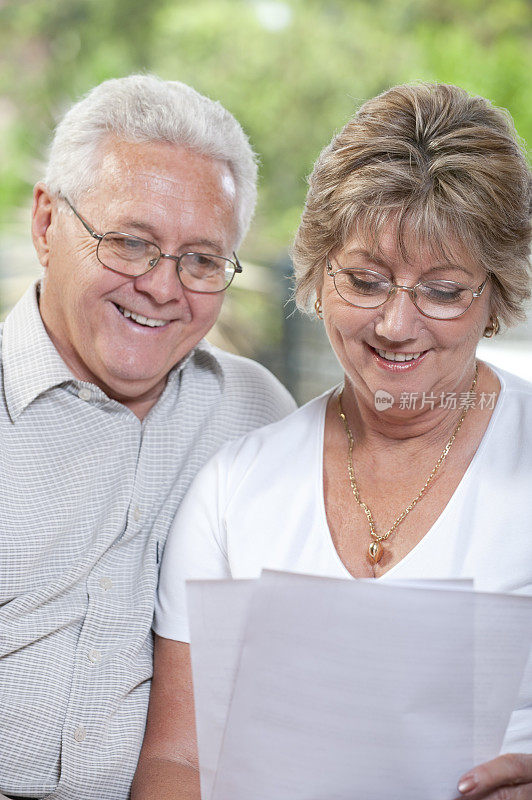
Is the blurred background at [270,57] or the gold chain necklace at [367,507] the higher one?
the blurred background at [270,57]

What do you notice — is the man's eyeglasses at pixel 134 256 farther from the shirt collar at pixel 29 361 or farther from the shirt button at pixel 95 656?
the shirt button at pixel 95 656

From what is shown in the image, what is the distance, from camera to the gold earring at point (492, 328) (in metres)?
1.32

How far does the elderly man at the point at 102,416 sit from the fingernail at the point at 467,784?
0.57m

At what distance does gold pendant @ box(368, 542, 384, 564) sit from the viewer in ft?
4.14

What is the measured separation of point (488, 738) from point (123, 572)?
26.7 inches

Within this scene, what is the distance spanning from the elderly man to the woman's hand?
579 mm

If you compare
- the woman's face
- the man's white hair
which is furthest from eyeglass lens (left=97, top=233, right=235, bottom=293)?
the woman's face

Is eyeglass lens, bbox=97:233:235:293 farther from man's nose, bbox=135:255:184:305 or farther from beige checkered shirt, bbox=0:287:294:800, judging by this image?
beige checkered shirt, bbox=0:287:294:800

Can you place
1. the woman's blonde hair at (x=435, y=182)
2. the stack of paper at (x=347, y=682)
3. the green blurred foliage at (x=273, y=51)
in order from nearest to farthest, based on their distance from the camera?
the stack of paper at (x=347, y=682), the woman's blonde hair at (x=435, y=182), the green blurred foliage at (x=273, y=51)

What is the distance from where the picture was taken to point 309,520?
1.32 m

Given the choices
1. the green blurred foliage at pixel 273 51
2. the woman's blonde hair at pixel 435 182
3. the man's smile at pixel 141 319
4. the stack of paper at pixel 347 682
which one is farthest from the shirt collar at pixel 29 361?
the green blurred foliage at pixel 273 51

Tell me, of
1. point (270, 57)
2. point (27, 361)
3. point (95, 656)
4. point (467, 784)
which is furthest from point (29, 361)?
point (270, 57)

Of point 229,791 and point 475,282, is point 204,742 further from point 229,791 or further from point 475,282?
point 475,282

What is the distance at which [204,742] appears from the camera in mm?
963
